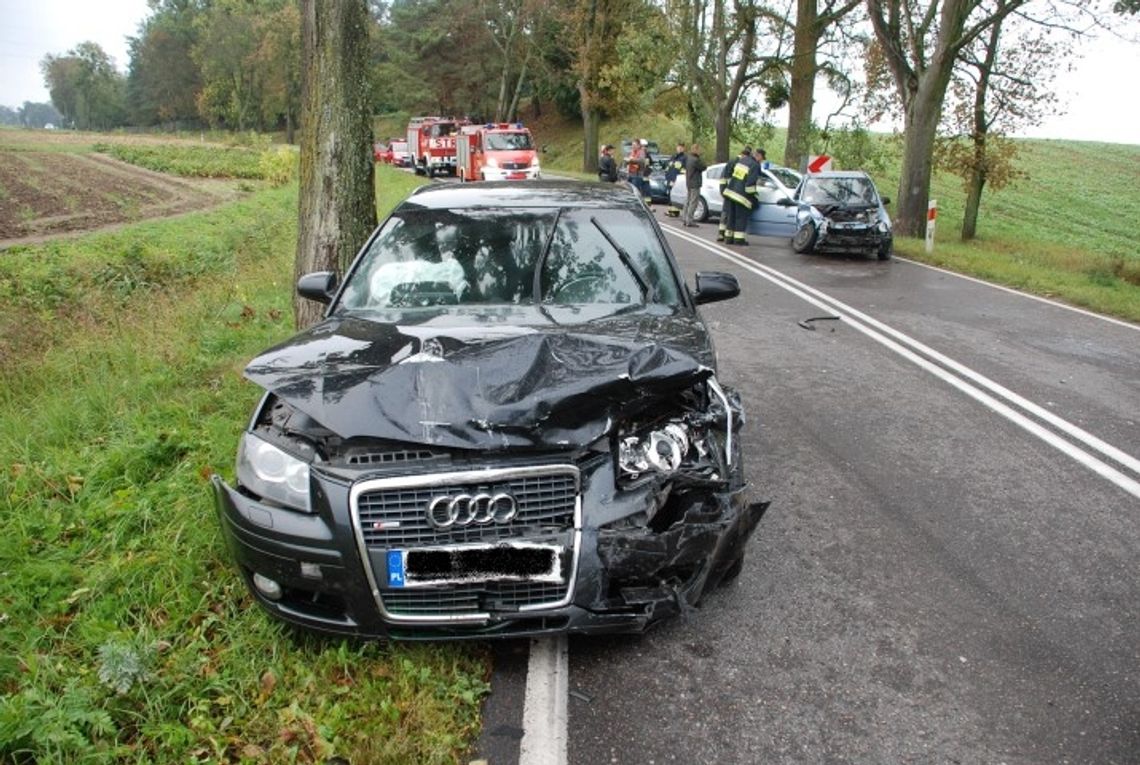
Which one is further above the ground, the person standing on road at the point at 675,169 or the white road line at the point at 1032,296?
the person standing on road at the point at 675,169

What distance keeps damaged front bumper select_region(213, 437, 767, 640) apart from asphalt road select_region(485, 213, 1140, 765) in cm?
37

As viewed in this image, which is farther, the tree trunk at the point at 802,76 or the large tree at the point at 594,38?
the large tree at the point at 594,38

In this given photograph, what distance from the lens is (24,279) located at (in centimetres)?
1187

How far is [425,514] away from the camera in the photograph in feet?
9.54

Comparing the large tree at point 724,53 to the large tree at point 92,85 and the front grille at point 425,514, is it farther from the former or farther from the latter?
the large tree at point 92,85

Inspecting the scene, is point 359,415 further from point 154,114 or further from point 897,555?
point 154,114

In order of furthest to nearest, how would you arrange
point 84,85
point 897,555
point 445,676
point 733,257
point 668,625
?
1. point 84,85
2. point 733,257
3. point 897,555
4. point 668,625
5. point 445,676

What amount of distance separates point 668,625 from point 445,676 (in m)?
0.98

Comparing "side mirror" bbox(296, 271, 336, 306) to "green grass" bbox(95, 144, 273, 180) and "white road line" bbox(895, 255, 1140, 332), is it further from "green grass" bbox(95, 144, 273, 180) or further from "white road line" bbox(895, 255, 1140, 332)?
"green grass" bbox(95, 144, 273, 180)

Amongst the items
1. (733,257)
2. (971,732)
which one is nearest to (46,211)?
(733,257)

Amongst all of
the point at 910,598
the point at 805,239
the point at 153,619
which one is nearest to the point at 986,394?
the point at 910,598

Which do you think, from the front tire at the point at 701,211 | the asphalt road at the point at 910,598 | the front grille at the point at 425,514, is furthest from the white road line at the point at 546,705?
the front tire at the point at 701,211

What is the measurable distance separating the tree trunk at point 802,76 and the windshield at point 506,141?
33.8 ft

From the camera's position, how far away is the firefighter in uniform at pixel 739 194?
16.5m
